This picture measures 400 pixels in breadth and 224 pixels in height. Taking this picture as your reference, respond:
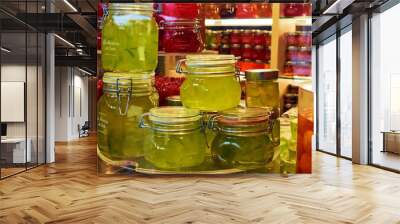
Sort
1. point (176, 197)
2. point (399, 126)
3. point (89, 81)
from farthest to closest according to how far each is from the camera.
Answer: point (89, 81)
point (399, 126)
point (176, 197)

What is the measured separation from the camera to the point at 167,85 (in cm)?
593

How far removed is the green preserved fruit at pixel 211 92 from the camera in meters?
5.35

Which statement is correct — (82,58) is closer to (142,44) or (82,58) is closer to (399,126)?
(142,44)

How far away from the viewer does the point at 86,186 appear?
5398 millimetres

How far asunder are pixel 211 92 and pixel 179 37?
103 cm

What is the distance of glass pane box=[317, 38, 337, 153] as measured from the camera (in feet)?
32.1

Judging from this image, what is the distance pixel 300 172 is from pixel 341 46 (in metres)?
4.22

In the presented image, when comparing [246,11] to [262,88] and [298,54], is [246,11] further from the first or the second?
[262,88]

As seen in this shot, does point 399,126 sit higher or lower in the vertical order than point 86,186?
higher

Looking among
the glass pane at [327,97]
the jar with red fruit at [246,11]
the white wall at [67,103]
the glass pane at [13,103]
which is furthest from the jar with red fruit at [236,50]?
the white wall at [67,103]

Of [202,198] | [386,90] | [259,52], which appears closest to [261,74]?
[259,52]

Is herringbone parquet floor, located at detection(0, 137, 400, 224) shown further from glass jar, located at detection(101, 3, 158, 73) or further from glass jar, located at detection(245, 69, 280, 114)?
glass jar, located at detection(101, 3, 158, 73)

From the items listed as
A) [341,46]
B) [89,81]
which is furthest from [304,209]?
[89,81]

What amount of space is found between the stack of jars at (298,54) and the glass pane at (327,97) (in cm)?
390
